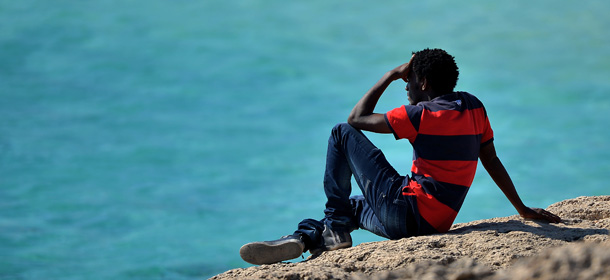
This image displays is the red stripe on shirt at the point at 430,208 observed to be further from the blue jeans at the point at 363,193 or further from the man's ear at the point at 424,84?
the man's ear at the point at 424,84

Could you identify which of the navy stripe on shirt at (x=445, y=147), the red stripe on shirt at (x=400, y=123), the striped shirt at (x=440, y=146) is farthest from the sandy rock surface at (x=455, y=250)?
the red stripe on shirt at (x=400, y=123)

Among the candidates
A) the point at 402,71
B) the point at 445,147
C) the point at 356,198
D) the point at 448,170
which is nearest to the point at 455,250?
the point at 448,170

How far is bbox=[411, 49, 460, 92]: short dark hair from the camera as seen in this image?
363 centimetres

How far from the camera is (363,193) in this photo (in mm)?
3850

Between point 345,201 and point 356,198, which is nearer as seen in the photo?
point 345,201

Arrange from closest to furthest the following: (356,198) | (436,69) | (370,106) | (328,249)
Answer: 1. (436,69)
2. (370,106)
3. (328,249)
4. (356,198)

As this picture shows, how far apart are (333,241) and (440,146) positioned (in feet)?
2.63

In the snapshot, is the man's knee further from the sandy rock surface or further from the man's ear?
the sandy rock surface

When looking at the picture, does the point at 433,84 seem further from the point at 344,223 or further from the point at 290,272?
the point at 290,272

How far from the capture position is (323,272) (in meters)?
3.29

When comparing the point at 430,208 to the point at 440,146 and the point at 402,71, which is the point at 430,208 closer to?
the point at 440,146

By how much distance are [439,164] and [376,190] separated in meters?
0.36

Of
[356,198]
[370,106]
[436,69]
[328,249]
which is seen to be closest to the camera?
[436,69]

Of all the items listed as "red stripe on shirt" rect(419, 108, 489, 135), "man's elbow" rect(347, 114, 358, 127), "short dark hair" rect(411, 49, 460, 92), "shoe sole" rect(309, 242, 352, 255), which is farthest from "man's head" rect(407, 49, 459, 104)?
"shoe sole" rect(309, 242, 352, 255)
